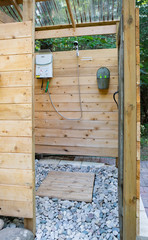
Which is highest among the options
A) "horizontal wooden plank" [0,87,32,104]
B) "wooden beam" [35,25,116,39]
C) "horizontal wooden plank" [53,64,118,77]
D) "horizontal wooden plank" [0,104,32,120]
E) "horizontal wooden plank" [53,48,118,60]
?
"wooden beam" [35,25,116,39]

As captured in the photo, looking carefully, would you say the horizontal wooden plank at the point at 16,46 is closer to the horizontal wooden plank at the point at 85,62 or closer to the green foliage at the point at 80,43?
the horizontal wooden plank at the point at 85,62

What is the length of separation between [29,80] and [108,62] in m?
2.05

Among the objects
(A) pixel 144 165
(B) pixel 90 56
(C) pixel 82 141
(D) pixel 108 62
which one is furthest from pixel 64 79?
(A) pixel 144 165

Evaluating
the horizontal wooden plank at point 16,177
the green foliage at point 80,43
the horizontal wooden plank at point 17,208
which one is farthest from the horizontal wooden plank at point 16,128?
the green foliage at point 80,43

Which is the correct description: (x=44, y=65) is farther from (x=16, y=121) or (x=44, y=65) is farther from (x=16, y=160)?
(x=16, y=160)

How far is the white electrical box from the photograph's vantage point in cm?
350

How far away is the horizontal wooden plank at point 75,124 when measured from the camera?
11.4 feet

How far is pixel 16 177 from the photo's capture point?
1.77 metres

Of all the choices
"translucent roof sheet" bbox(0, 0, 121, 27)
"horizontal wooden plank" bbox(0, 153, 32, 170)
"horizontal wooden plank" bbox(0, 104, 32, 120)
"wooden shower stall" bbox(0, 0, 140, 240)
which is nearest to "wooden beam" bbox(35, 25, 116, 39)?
"translucent roof sheet" bbox(0, 0, 121, 27)

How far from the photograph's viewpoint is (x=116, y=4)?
114 inches

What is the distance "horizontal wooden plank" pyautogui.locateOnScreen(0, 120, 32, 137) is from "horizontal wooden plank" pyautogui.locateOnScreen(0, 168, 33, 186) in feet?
1.06

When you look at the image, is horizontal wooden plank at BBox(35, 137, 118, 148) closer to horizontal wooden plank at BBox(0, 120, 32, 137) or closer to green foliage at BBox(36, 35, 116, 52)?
horizontal wooden plank at BBox(0, 120, 32, 137)

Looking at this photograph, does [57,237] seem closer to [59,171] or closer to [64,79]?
[59,171]

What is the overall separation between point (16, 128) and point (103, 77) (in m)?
2.01
